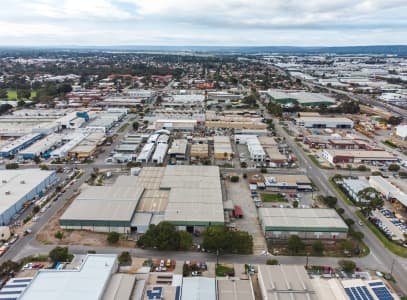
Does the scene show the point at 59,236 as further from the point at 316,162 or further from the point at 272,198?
the point at 316,162

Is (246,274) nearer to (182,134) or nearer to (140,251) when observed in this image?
(140,251)

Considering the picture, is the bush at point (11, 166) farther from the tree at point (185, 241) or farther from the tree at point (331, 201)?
the tree at point (331, 201)

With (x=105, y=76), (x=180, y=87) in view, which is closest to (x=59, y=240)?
(x=180, y=87)

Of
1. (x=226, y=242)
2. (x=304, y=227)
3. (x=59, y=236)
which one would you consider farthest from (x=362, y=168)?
(x=59, y=236)

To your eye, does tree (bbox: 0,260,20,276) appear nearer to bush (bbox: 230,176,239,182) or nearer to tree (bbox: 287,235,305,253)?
tree (bbox: 287,235,305,253)

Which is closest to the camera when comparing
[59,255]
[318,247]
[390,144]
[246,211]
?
[59,255]

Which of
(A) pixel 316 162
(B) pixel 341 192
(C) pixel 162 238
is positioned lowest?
(B) pixel 341 192

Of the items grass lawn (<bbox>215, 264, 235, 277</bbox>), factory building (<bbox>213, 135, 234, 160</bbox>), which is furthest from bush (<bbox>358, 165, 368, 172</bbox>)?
grass lawn (<bbox>215, 264, 235, 277</bbox>)
